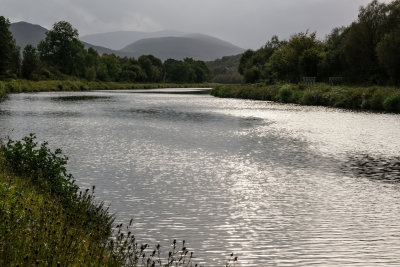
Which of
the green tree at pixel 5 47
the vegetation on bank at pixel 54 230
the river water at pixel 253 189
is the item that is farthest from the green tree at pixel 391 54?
the green tree at pixel 5 47

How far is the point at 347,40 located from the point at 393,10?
30.7 ft

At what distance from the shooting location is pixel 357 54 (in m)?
82.5

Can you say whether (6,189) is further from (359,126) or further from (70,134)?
(359,126)

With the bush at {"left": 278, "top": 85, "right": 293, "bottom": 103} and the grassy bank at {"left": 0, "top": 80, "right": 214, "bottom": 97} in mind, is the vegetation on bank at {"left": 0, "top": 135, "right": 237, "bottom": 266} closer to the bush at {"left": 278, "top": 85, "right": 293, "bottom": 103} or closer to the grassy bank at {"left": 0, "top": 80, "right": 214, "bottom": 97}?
the bush at {"left": 278, "top": 85, "right": 293, "bottom": 103}

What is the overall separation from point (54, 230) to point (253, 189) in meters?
9.02

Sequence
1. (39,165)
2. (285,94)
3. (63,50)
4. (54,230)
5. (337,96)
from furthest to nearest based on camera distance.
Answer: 1. (63,50)
2. (285,94)
3. (337,96)
4. (39,165)
5. (54,230)

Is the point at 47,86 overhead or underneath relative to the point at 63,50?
underneath

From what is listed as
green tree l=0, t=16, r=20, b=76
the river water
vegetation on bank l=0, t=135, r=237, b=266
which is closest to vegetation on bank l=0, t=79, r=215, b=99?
green tree l=0, t=16, r=20, b=76

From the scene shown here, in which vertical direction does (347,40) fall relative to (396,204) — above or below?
above

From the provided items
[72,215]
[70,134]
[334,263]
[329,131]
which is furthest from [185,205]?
[329,131]

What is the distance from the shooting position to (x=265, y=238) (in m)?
9.93

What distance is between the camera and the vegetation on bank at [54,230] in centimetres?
635

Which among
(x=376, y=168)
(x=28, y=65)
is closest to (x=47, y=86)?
(x=28, y=65)

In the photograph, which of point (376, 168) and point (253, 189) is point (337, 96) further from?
point (253, 189)
